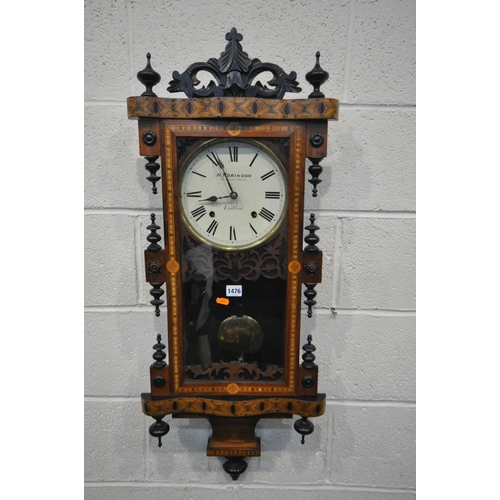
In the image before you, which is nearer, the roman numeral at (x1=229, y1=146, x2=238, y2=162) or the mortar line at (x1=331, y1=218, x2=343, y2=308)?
the roman numeral at (x1=229, y1=146, x2=238, y2=162)

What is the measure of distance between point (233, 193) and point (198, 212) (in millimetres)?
75

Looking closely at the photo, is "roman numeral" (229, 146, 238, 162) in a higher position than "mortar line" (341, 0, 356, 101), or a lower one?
lower

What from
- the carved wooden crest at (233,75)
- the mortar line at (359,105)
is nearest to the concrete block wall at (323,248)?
the mortar line at (359,105)

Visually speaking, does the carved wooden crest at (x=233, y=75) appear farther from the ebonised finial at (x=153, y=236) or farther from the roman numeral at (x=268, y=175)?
the ebonised finial at (x=153, y=236)

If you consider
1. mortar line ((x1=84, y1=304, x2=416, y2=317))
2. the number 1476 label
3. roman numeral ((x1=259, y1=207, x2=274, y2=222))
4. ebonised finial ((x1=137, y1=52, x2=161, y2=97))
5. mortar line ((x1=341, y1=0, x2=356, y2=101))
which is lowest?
mortar line ((x1=84, y1=304, x2=416, y2=317))

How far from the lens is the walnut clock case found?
62cm

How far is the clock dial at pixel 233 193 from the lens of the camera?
641 mm

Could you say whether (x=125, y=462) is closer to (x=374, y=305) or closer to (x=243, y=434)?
(x=243, y=434)

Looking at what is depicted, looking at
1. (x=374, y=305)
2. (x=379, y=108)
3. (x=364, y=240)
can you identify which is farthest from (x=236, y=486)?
(x=379, y=108)

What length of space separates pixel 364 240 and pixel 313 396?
0.34 meters

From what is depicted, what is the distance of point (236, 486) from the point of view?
79 centimetres

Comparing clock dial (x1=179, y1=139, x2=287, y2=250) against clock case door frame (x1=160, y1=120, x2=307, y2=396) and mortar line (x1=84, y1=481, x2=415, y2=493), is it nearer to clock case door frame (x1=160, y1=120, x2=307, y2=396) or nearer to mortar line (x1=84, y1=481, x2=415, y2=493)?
clock case door frame (x1=160, y1=120, x2=307, y2=396)

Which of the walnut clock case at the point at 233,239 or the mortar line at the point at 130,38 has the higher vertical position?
the mortar line at the point at 130,38

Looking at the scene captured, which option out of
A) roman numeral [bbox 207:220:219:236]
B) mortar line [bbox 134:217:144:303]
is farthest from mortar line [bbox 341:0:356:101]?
mortar line [bbox 134:217:144:303]
